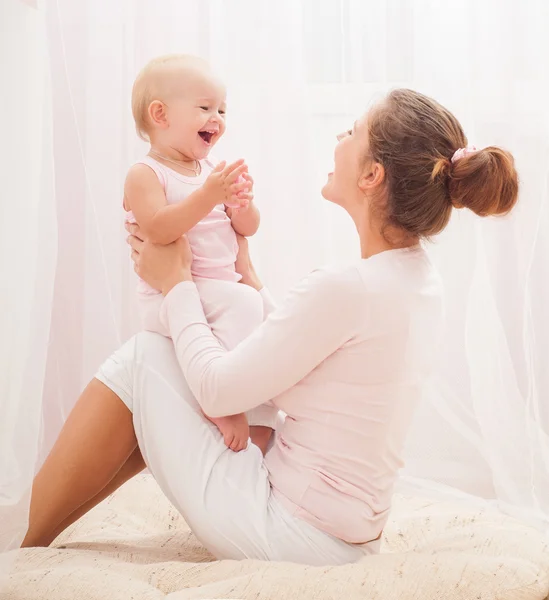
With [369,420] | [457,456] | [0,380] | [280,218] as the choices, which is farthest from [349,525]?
[280,218]

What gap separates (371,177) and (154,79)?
0.48 m

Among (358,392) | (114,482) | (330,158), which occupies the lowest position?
(114,482)

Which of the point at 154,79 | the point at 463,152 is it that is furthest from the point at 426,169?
the point at 154,79

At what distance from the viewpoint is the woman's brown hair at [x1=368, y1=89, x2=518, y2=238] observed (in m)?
1.37

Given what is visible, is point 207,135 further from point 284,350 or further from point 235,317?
point 284,350

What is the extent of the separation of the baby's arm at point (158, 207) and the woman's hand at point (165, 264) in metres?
0.02

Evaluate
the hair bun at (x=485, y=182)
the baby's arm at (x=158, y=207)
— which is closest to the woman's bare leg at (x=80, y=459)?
the baby's arm at (x=158, y=207)

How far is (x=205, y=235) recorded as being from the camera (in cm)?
165

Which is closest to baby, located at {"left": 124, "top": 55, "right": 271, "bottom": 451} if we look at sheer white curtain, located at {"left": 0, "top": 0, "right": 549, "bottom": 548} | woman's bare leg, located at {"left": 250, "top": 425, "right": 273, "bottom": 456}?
woman's bare leg, located at {"left": 250, "top": 425, "right": 273, "bottom": 456}

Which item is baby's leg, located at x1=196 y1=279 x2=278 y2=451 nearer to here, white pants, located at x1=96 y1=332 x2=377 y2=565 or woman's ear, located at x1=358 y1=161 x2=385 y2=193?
white pants, located at x1=96 y1=332 x2=377 y2=565

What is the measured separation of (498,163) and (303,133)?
1022 millimetres

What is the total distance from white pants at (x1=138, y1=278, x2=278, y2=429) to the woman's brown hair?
0.34m

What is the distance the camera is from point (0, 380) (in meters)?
1.40

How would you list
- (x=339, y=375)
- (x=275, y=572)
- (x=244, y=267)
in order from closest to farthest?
(x=275, y=572) < (x=339, y=375) < (x=244, y=267)
